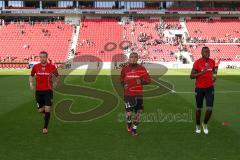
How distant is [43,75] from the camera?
12.2 m

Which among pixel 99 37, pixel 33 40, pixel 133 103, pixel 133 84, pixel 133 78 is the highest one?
pixel 99 37

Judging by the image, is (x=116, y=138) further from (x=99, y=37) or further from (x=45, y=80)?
(x=99, y=37)

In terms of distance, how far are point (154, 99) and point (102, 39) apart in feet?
170

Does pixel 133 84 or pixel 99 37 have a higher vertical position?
pixel 99 37

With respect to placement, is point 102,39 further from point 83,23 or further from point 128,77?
point 128,77

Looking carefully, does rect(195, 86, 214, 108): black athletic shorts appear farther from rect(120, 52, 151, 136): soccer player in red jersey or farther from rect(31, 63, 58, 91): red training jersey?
rect(31, 63, 58, 91): red training jersey

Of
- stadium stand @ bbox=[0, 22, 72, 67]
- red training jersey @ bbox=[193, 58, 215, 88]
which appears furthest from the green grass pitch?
stadium stand @ bbox=[0, 22, 72, 67]

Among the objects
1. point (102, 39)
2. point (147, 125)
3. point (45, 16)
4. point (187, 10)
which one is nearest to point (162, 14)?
point (187, 10)

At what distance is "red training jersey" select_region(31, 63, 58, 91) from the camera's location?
40.1ft

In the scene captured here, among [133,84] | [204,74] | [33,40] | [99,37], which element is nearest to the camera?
[133,84]

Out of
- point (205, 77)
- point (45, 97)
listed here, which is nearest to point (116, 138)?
point (45, 97)

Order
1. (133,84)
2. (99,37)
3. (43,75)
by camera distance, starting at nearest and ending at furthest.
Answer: (133,84), (43,75), (99,37)

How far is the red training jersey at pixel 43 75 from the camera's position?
481 inches

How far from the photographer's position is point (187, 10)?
267ft
